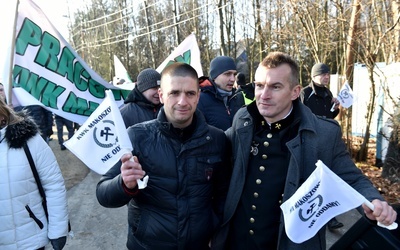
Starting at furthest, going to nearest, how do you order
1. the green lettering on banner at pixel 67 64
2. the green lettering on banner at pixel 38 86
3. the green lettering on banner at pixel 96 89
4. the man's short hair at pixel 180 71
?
1. the green lettering on banner at pixel 96 89
2. the green lettering on banner at pixel 67 64
3. the green lettering on banner at pixel 38 86
4. the man's short hair at pixel 180 71

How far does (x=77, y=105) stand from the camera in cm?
464

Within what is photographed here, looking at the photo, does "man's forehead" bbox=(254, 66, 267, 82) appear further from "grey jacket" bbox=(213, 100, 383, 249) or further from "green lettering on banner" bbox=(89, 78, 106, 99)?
"green lettering on banner" bbox=(89, 78, 106, 99)

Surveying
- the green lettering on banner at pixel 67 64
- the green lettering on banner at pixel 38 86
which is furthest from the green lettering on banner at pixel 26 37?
the green lettering on banner at pixel 67 64

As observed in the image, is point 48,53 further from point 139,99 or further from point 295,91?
point 295,91

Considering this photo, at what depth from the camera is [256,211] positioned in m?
2.09

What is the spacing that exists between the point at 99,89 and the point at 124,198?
11.6 ft

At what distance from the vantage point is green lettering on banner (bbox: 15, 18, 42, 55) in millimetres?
3951

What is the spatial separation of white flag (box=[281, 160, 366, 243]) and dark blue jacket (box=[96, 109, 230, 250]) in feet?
2.23

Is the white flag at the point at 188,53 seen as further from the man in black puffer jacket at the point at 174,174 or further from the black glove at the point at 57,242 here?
the black glove at the point at 57,242

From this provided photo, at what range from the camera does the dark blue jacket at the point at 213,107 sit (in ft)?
13.1

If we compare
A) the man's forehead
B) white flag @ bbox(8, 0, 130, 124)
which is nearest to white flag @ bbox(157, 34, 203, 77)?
white flag @ bbox(8, 0, 130, 124)

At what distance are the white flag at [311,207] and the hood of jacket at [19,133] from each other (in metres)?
1.92

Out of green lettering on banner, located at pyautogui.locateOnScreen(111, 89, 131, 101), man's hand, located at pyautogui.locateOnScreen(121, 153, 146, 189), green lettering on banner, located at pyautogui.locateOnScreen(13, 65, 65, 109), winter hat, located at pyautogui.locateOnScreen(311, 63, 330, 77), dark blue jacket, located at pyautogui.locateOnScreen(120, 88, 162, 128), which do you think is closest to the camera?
man's hand, located at pyautogui.locateOnScreen(121, 153, 146, 189)

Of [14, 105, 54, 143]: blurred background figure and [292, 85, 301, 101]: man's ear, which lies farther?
[14, 105, 54, 143]: blurred background figure
